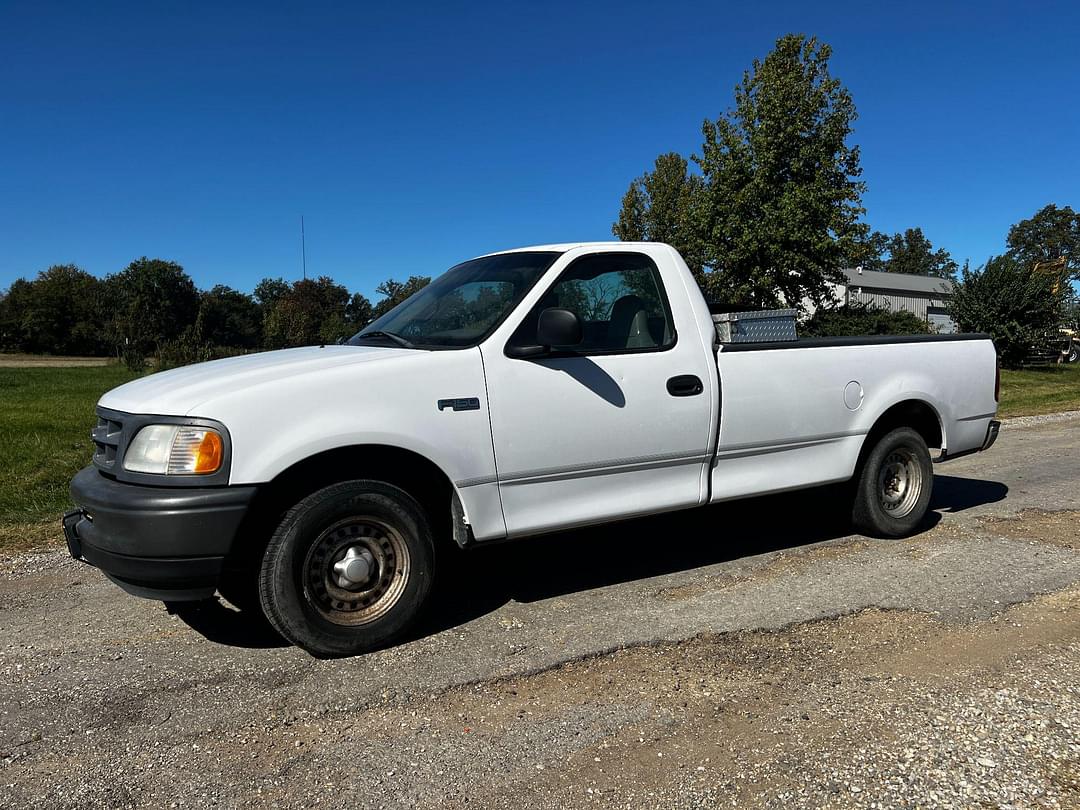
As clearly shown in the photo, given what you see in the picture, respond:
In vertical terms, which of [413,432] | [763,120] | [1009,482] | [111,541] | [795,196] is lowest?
[1009,482]

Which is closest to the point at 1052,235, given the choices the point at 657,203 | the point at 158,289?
the point at 657,203

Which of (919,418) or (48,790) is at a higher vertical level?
(919,418)

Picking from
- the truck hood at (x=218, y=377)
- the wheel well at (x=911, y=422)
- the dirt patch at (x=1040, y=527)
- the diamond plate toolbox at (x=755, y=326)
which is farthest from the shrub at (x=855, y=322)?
the truck hood at (x=218, y=377)

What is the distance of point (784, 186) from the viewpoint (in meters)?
26.7

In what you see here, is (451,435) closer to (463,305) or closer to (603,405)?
(603,405)

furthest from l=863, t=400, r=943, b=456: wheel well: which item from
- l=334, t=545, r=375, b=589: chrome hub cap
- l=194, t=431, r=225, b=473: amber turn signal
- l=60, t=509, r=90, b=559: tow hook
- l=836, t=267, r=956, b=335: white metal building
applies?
l=836, t=267, r=956, b=335: white metal building

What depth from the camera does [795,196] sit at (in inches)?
1030

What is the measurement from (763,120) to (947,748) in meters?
27.2

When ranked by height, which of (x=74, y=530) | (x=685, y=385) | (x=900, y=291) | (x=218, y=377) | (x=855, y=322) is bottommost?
(x=74, y=530)

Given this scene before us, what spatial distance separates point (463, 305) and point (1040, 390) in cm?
1953

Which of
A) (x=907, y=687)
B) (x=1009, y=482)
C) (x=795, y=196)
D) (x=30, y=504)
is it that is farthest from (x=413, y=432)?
(x=795, y=196)

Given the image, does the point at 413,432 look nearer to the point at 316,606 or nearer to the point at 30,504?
the point at 316,606

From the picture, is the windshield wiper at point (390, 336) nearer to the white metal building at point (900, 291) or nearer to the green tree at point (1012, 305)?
the green tree at point (1012, 305)

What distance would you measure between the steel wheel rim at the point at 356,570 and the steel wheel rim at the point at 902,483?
3662 millimetres
